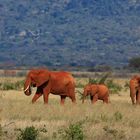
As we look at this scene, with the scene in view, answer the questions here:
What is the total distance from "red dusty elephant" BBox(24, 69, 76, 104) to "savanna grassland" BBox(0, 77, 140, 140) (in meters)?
2.14

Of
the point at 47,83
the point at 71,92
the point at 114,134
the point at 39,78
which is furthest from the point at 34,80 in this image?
the point at 114,134

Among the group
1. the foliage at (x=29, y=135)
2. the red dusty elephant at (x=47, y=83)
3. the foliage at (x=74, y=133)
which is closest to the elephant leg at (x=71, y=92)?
the red dusty elephant at (x=47, y=83)

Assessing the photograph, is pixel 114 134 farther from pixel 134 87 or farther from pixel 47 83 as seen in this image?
pixel 134 87

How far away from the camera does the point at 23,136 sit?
1750cm

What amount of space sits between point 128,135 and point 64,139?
2048mm

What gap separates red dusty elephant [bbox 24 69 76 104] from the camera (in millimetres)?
28484

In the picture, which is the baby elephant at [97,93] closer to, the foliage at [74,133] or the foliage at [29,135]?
the foliage at [74,133]

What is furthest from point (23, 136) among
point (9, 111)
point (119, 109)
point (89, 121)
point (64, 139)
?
point (119, 109)

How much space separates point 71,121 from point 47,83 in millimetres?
7663

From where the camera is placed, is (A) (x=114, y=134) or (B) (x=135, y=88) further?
(B) (x=135, y=88)

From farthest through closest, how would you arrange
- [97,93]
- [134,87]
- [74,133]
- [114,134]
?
[97,93]
[134,87]
[114,134]
[74,133]

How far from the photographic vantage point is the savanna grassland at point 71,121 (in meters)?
19.0

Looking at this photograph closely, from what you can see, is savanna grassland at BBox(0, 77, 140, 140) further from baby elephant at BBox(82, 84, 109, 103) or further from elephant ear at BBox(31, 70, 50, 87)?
baby elephant at BBox(82, 84, 109, 103)

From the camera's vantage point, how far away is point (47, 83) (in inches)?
1143
